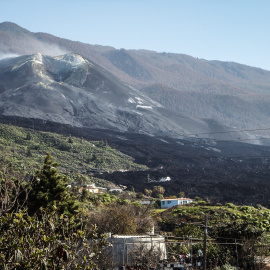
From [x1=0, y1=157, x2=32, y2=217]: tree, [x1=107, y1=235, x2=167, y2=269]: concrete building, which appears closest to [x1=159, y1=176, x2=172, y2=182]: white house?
[x1=0, y1=157, x2=32, y2=217]: tree

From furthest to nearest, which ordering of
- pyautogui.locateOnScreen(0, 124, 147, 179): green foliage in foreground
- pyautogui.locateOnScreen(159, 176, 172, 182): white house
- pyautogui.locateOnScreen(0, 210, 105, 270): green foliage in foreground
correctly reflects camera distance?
pyautogui.locateOnScreen(159, 176, 172, 182): white house → pyautogui.locateOnScreen(0, 124, 147, 179): green foliage in foreground → pyautogui.locateOnScreen(0, 210, 105, 270): green foliage in foreground

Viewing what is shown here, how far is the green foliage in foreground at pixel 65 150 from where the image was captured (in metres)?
116

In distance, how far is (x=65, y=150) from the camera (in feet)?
447

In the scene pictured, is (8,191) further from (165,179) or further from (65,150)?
(65,150)

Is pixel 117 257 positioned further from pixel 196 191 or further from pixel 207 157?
pixel 207 157

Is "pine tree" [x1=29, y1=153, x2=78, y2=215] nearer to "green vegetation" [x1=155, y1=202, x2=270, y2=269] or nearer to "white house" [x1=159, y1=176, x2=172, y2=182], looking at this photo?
"green vegetation" [x1=155, y1=202, x2=270, y2=269]

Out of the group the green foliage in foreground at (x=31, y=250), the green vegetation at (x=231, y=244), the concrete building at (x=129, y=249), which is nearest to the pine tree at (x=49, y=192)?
the concrete building at (x=129, y=249)

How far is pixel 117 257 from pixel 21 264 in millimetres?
16802

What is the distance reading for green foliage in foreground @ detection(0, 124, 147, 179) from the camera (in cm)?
11611

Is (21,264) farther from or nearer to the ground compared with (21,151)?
farther from the ground

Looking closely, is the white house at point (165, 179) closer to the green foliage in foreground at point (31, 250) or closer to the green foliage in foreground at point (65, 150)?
the green foliage in foreground at point (65, 150)

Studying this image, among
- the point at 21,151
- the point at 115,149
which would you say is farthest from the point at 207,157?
the point at 21,151

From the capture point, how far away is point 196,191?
115188 millimetres

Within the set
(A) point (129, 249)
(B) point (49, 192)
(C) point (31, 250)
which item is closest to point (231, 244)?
(A) point (129, 249)
